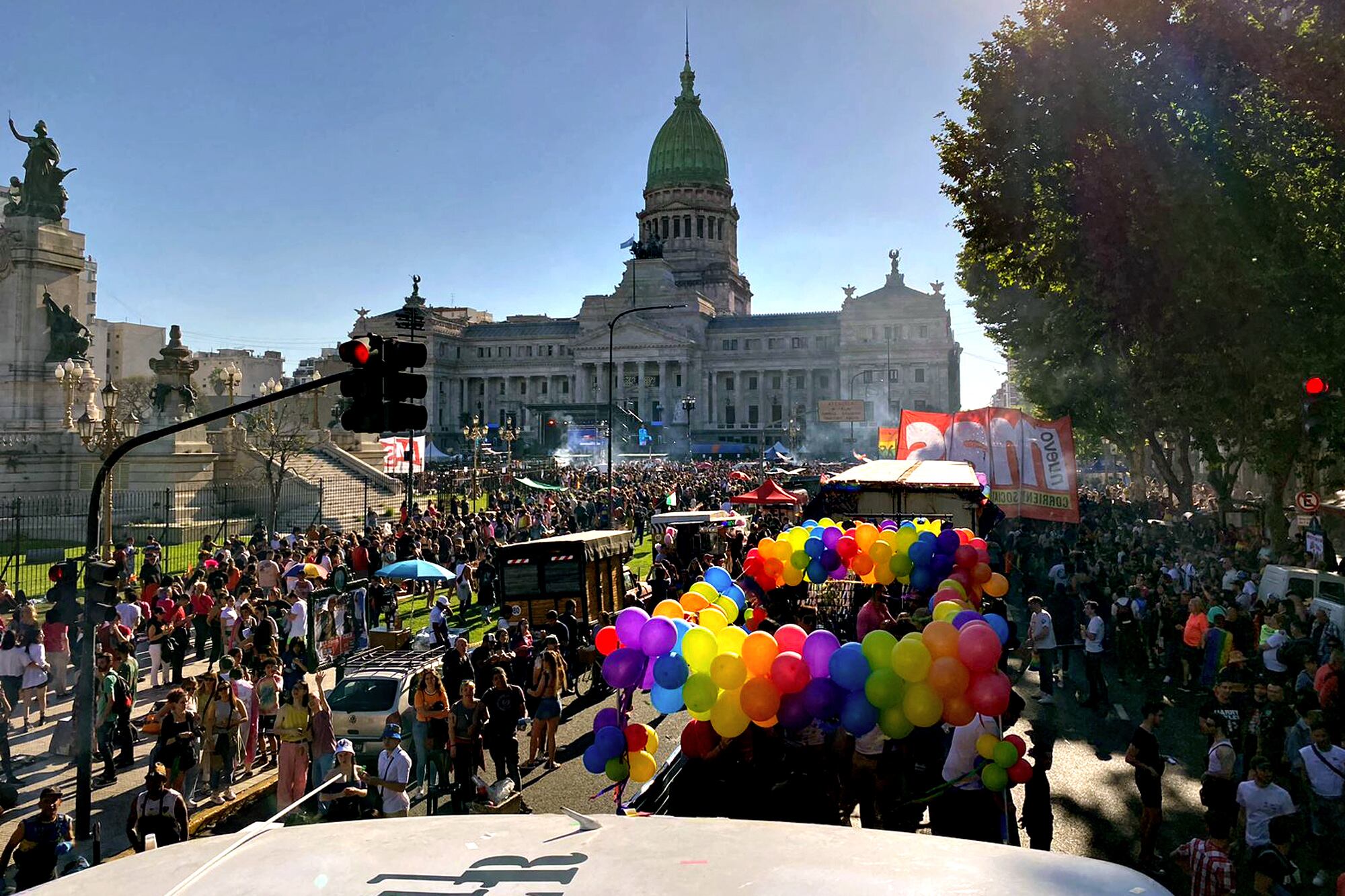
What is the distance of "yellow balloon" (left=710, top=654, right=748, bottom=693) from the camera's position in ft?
24.7

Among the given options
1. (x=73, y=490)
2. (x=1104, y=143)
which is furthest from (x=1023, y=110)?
(x=73, y=490)

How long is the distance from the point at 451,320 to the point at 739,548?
9808cm

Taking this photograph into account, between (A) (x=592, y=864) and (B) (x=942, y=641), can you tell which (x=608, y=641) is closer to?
(B) (x=942, y=641)

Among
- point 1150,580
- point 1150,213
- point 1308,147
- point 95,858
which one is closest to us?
point 95,858

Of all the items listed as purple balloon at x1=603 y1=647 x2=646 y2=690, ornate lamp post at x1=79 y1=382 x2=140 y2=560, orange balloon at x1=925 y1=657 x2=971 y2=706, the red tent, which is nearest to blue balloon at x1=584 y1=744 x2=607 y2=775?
purple balloon at x1=603 y1=647 x2=646 y2=690

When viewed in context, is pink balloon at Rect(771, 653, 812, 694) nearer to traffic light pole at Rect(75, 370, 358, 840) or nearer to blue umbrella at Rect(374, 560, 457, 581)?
traffic light pole at Rect(75, 370, 358, 840)

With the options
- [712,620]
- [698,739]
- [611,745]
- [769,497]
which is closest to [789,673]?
[698,739]

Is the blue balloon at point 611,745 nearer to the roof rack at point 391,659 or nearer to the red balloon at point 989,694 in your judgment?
the red balloon at point 989,694

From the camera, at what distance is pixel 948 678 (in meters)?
7.26

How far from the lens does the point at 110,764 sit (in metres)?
10.5

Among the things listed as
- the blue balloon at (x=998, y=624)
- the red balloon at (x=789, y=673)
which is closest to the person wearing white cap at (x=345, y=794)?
the red balloon at (x=789, y=673)

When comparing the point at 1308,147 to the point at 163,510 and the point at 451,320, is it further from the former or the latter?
the point at 451,320

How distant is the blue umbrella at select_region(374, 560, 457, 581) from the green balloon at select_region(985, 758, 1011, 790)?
12.8 metres

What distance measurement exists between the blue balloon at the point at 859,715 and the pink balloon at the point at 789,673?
1.37 feet
